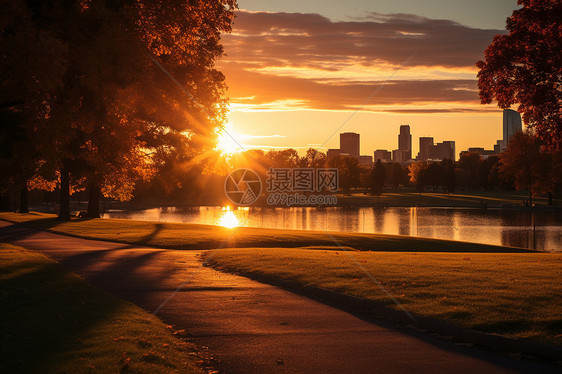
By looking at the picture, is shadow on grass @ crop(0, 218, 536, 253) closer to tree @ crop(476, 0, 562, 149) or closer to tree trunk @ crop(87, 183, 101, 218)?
tree @ crop(476, 0, 562, 149)

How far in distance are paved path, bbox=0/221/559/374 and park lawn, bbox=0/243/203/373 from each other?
73 centimetres

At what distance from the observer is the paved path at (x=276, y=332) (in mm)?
8383

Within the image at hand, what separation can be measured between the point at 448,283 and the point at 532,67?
433 inches

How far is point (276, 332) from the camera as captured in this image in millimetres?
10398

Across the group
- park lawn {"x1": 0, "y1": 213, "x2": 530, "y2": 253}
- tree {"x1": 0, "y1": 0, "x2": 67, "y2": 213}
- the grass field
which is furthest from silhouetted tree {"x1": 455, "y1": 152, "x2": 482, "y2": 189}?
tree {"x1": 0, "y1": 0, "x2": 67, "y2": 213}

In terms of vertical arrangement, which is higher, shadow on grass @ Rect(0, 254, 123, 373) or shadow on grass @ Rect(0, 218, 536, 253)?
shadow on grass @ Rect(0, 254, 123, 373)

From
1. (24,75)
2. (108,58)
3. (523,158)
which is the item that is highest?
(523,158)

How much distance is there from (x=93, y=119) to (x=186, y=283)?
552 cm

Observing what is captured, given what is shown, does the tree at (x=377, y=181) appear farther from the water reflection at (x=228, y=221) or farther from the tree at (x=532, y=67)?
the tree at (x=532, y=67)

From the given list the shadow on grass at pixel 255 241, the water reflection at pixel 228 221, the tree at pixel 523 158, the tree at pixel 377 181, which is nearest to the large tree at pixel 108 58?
the shadow on grass at pixel 255 241

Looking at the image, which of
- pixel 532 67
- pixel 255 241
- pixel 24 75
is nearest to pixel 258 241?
pixel 255 241

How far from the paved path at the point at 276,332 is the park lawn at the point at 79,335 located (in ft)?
2.38

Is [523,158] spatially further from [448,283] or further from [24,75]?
[24,75]

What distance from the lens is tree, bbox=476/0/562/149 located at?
1978 cm
